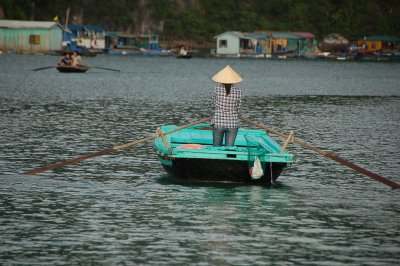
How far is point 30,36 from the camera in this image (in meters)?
143

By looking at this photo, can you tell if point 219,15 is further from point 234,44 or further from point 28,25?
point 28,25

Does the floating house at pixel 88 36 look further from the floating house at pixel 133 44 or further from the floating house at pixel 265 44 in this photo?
the floating house at pixel 265 44

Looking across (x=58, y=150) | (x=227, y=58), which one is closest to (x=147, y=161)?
(x=58, y=150)

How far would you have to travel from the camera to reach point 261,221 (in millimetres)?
18797

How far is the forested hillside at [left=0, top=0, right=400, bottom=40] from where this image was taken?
17575 cm

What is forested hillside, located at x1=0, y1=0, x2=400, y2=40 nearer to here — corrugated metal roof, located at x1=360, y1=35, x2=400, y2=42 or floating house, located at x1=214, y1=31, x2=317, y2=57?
corrugated metal roof, located at x1=360, y1=35, x2=400, y2=42

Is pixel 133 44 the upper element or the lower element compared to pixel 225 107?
upper

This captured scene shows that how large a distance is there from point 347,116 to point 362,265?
30847mm

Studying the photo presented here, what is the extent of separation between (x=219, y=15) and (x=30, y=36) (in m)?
56.7

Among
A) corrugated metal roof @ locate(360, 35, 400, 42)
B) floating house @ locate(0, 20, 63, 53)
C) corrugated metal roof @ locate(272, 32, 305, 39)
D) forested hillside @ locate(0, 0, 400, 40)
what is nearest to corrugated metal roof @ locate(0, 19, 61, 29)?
floating house @ locate(0, 20, 63, 53)

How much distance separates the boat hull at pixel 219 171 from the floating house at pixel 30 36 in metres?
119

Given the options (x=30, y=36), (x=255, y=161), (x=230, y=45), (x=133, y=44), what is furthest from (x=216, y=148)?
(x=133, y=44)

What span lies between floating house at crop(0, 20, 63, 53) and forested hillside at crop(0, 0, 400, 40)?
65.6 ft

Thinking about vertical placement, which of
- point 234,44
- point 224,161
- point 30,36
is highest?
point 30,36
